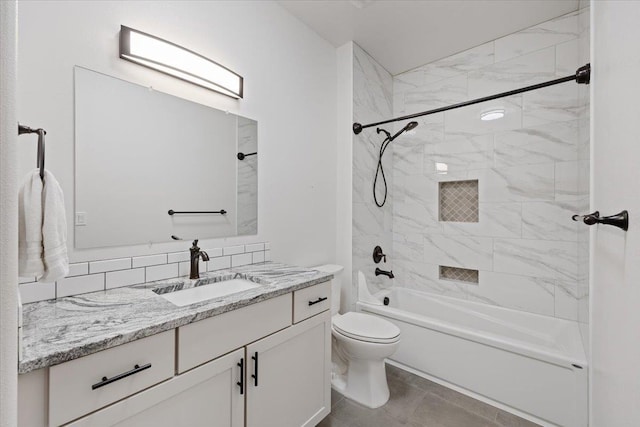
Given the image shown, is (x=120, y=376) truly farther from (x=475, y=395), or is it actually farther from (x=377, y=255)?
(x=377, y=255)

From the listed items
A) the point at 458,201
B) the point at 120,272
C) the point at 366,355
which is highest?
the point at 458,201

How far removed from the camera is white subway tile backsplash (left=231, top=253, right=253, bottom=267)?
1.75 meters

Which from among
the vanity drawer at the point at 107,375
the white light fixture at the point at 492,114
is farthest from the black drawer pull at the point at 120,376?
the white light fixture at the point at 492,114

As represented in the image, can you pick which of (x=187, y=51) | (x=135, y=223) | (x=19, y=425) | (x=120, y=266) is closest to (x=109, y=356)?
(x=19, y=425)

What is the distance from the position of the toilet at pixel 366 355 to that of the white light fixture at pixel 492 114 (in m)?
2.02

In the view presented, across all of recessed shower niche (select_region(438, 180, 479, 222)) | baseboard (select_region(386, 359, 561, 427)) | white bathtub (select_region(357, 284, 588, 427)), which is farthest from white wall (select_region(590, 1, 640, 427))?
recessed shower niche (select_region(438, 180, 479, 222))

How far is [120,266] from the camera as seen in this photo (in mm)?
1277

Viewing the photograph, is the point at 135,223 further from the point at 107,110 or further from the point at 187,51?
the point at 187,51

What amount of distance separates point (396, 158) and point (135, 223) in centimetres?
255

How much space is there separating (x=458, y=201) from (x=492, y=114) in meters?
0.83

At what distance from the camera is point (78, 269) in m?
1.16

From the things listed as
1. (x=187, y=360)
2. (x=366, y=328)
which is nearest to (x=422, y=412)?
(x=366, y=328)

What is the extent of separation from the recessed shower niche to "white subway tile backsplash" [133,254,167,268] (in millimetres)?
Result: 2463

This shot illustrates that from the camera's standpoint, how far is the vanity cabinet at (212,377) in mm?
720
